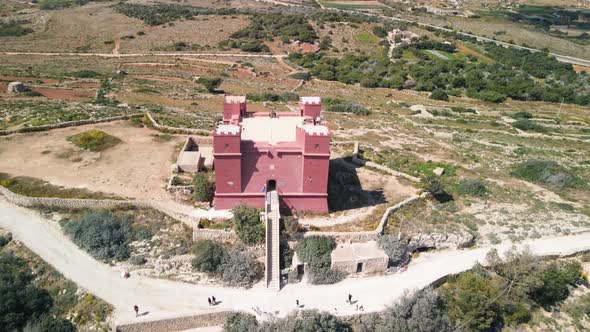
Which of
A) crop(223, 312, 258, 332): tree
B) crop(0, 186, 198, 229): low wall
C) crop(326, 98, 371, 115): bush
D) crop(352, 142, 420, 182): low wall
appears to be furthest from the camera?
crop(326, 98, 371, 115): bush

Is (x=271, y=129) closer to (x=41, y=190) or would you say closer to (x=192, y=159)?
(x=192, y=159)

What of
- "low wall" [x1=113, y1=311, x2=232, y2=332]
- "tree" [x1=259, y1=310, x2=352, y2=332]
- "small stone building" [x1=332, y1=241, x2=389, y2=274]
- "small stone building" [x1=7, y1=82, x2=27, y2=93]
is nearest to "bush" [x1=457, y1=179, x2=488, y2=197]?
"small stone building" [x1=332, y1=241, x2=389, y2=274]

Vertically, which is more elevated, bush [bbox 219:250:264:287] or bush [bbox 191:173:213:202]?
bush [bbox 191:173:213:202]

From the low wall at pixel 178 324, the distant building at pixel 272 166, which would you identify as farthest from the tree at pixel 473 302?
the low wall at pixel 178 324

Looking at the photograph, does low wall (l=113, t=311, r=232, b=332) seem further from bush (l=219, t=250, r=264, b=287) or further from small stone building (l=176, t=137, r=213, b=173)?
small stone building (l=176, t=137, r=213, b=173)

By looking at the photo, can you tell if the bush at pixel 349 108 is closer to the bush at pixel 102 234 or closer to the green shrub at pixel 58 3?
the bush at pixel 102 234

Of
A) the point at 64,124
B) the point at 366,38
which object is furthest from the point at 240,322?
the point at 366,38
